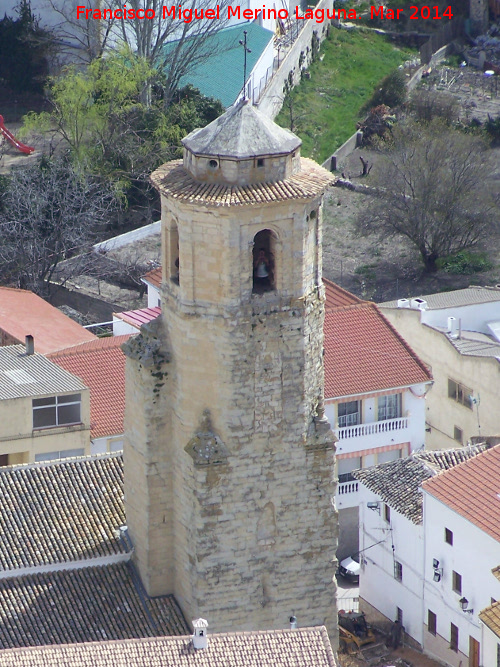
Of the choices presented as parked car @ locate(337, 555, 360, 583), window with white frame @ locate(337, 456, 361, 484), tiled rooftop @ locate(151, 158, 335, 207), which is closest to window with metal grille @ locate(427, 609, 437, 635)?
parked car @ locate(337, 555, 360, 583)

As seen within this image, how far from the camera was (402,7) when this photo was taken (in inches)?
4439

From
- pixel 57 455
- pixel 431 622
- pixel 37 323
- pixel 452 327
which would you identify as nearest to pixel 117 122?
pixel 37 323

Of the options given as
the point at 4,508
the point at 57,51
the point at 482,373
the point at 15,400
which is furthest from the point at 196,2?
the point at 4,508

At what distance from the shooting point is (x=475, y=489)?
5069 centimetres

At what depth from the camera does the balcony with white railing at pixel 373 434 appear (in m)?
60.1

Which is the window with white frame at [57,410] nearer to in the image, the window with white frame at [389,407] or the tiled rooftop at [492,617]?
the window with white frame at [389,407]

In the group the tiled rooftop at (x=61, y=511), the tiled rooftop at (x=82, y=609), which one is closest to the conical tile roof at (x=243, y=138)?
the tiled rooftop at (x=61, y=511)

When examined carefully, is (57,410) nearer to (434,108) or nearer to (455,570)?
(455,570)

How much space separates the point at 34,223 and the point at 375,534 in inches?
1267

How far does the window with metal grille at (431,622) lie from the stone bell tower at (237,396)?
8829mm

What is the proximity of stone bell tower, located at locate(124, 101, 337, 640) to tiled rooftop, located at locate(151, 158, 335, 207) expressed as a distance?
0.04m

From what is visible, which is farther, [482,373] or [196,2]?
[196,2]

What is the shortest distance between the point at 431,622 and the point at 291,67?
2070 inches

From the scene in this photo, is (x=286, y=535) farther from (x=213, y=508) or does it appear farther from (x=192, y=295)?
(x=192, y=295)
